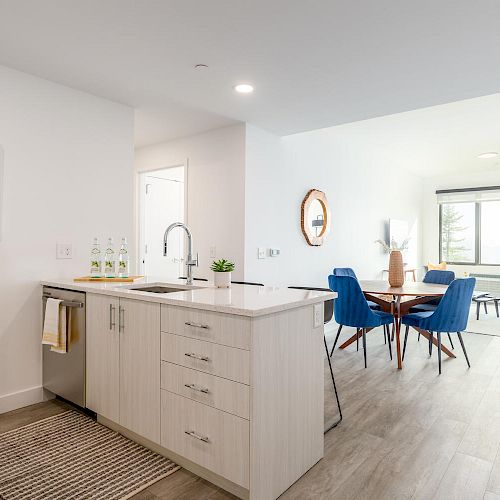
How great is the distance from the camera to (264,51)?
7.97 feet

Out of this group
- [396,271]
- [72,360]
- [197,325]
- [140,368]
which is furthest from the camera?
[396,271]

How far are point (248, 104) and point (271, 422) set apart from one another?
2559mm

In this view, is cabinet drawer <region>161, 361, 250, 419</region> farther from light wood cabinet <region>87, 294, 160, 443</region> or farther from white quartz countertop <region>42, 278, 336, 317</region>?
white quartz countertop <region>42, 278, 336, 317</region>

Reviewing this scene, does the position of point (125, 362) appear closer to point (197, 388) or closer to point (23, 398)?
point (197, 388)

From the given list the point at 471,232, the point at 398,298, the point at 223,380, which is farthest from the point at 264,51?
the point at 471,232

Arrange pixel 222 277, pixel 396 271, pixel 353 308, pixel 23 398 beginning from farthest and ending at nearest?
1. pixel 396 271
2. pixel 353 308
3. pixel 23 398
4. pixel 222 277

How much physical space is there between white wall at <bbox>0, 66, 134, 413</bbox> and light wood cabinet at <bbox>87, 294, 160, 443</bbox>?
667mm

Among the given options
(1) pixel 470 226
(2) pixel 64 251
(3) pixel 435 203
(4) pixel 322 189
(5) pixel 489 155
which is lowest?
(2) pixel 64 251

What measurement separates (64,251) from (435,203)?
25.4 ft

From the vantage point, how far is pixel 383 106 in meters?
3.36

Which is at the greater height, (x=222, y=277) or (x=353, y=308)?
(x=222, y=277)

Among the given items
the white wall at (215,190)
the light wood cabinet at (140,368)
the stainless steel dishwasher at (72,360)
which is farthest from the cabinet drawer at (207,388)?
the white wall at (215,190)

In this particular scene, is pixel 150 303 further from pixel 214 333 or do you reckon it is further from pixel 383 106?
pixel 383 106

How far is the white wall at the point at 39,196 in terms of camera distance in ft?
9.02
